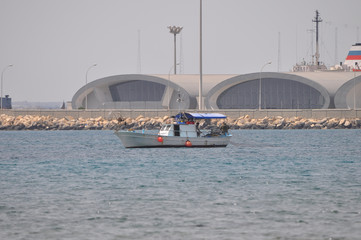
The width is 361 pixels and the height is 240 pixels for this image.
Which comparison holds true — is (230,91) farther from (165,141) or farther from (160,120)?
(165,141)

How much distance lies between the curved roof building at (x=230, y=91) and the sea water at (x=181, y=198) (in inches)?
2475

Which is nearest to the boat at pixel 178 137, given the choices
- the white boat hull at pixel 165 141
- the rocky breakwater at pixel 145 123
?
the white boat hull at pixel 165 141

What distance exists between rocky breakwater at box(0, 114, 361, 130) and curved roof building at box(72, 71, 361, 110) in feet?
16.9

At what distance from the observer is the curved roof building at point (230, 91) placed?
358 feet

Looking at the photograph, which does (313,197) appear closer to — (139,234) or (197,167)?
(139,234)

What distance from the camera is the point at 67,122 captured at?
351ft

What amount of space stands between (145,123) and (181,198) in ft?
246

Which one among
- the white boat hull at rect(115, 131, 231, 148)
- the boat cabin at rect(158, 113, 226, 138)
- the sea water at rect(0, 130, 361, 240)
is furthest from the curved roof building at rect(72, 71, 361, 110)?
the sea water at rect(0, 130, 361, 240)

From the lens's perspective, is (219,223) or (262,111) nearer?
(219,223)

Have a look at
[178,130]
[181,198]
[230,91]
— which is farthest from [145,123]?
[181,198]

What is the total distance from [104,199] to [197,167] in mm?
14863

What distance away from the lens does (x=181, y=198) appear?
2652 cm

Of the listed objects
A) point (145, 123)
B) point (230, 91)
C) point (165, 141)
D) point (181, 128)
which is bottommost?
point (165, 141)

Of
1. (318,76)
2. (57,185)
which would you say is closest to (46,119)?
(318,76)
